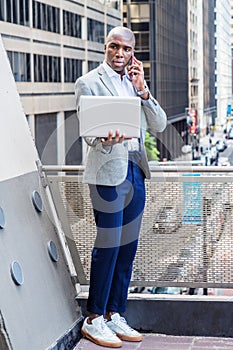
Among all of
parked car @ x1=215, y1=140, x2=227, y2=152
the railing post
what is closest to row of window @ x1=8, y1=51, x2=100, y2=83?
parked car @ x1=215, y1=140, x2=227, y2=152

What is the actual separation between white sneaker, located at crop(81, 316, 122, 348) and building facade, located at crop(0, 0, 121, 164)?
20299 mm

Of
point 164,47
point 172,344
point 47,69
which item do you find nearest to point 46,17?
point 47,69

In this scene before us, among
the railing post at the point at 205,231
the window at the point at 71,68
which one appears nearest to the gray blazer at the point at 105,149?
the railing post at the point at 205,231

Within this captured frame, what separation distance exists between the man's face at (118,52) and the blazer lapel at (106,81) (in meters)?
0.04

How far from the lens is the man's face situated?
3.17 m

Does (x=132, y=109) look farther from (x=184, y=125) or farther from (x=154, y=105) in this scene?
(x=184, y=125)

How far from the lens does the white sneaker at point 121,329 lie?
136 inches

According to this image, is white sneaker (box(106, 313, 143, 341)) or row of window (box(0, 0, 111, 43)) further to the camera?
row of window (box(0, 0, 111, 43))

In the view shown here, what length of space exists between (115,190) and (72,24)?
107 ft

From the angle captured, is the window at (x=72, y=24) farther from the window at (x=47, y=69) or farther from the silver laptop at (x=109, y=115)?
the silver laptop at (x=109, y=115)

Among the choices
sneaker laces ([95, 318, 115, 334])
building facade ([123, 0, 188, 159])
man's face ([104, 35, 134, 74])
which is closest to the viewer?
man's face ([104, 35, 134, 74])

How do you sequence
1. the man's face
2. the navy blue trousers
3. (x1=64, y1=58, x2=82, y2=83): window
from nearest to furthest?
the man's face → the navy blue trousers → (x1=64, y1=58, x2=82, y2=83): window

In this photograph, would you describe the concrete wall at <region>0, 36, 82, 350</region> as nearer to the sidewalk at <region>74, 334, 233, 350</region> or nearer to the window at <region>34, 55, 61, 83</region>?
the sidewalk at <region>74, 334, 233, 350</region>

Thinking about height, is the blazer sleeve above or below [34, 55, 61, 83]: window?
below
